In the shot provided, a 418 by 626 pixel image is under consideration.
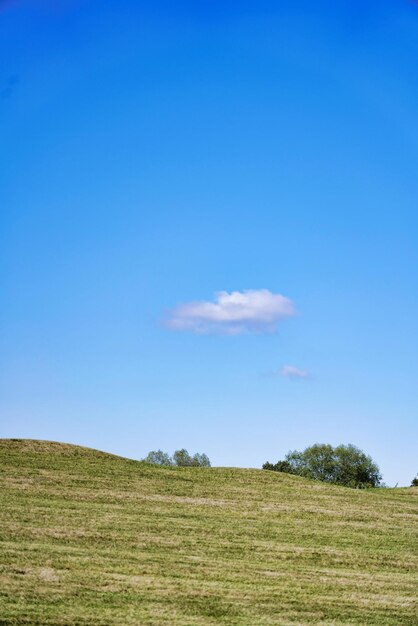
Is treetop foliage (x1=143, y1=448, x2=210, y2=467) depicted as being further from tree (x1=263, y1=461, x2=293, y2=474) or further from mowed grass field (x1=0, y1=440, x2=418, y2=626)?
mowed grass field (x1=0, y1=440, x2=418, y2=626)

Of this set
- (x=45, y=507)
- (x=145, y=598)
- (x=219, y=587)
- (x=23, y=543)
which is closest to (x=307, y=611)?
(x=219, y=587)

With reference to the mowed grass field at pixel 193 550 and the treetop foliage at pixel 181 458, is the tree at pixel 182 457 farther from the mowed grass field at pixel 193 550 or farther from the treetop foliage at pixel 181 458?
the mowed grass field at pixel 193 550

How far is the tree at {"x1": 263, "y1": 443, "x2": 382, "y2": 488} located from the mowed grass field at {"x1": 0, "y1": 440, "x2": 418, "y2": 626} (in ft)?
171

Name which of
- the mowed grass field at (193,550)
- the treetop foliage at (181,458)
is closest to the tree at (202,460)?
the treetop foliage at (181,458)

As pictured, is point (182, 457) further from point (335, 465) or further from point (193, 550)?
point (193, 550)

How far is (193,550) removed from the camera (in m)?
14.6

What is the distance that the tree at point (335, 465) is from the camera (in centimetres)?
7406

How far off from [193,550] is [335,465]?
6412 cm

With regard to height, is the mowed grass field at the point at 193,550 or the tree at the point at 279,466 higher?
the tree at the point at 279,466

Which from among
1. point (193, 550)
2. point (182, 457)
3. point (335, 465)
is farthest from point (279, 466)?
point (193, 550)

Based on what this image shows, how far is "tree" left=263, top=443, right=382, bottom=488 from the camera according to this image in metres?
74.1

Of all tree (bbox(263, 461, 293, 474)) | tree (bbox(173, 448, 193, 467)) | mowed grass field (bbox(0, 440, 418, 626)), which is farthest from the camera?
tree (bbox(173, 448, 193, 467))

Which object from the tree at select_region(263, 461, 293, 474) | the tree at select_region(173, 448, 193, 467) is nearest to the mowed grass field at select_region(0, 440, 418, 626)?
the tree at select_region(263, 461, 293, 474)

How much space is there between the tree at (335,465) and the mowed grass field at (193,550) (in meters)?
52.0
